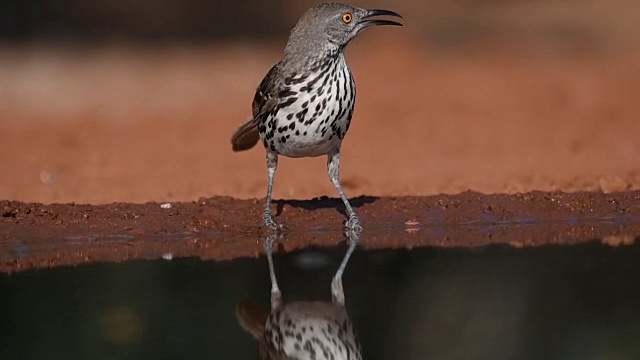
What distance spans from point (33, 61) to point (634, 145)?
680cm

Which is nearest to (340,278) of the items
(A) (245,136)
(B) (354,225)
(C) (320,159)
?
(B) (354,225)

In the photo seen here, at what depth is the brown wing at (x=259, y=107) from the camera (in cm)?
872

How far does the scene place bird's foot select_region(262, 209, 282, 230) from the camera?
8727mm

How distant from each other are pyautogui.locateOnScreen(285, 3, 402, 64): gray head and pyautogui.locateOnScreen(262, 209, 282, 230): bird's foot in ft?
3.18

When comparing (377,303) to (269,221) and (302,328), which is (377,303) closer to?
(302,328)

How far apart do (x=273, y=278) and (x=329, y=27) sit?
215 cm

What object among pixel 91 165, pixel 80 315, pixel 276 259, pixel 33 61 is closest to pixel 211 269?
pixel 276 259

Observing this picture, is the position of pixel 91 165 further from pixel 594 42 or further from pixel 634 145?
pixel 594 42

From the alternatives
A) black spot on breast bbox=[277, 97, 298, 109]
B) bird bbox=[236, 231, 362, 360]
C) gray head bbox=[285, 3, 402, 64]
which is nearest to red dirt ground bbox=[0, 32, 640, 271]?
black spot on breast bbox=[277, 97, 298, 109]

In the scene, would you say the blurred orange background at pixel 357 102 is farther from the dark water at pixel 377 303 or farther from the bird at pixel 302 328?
the bird at pixel 302 328

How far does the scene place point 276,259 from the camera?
7.88 metres

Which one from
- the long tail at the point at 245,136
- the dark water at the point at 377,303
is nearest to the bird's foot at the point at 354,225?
the dark water at the point at 377,303

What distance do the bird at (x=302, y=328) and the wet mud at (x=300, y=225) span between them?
4.24ft

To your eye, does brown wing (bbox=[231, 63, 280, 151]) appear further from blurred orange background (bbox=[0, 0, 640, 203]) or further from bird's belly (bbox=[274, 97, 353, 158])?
blurred orange background (bbox=[0, 0, 640, 203])
